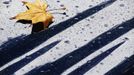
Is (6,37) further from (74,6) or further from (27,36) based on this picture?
(74,6)

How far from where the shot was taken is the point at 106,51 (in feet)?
6.55

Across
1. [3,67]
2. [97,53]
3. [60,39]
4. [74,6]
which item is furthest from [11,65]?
[74,6]

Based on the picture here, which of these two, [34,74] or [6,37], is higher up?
[6,37]

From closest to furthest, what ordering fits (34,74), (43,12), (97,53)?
1. (34,74)
2. (97,53)
3. (43,12)

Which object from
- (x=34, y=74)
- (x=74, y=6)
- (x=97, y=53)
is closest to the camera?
(x=34, y=74)

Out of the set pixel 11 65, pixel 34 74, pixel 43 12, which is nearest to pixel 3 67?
pixel 11 65

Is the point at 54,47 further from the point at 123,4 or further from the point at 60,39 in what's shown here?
the point at 123,4

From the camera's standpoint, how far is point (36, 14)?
2.09m

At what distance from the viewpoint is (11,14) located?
2.21 metres

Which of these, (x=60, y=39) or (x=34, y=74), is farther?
(x=60, y=39)

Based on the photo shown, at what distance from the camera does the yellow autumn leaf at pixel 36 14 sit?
6.86 ft

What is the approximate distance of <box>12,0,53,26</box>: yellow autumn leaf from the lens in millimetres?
2092

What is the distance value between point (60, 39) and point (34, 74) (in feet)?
1.06

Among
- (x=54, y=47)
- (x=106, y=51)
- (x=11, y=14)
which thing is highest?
(x=11, y=14)
